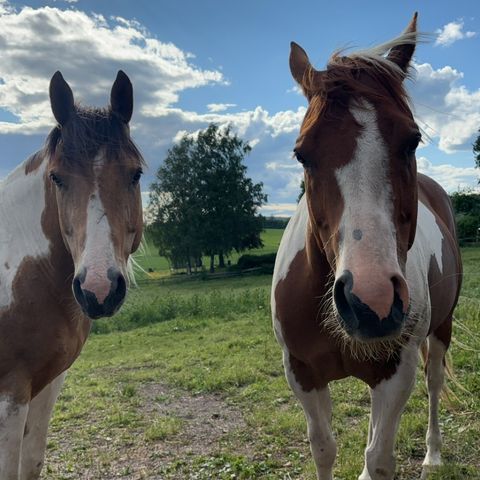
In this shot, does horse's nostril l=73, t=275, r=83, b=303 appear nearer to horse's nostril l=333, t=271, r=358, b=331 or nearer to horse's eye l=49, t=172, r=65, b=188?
horse's eye l=49, t=172, r=65, b=188

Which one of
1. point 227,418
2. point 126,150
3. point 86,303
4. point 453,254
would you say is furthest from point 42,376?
point 453,254

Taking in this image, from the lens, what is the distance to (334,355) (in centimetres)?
270

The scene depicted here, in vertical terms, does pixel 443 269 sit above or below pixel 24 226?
below

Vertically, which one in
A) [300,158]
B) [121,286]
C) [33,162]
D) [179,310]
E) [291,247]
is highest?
[33,162]

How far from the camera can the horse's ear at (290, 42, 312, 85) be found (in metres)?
2.58

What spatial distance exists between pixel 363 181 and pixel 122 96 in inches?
68.2

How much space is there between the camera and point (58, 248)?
2.79 m

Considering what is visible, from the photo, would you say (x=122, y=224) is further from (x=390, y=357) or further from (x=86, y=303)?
(x=390, y=357)

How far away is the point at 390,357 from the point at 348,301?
3.72 feet

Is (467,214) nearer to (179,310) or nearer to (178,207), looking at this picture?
(178,207)

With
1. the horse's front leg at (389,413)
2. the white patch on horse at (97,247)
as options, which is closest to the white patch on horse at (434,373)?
the horse's front leg at (389,413)

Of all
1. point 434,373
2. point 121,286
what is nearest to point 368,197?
point 121,286

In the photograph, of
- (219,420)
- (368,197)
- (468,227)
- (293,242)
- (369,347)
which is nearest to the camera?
(368,197)

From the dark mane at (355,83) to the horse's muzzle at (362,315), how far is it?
783mm
